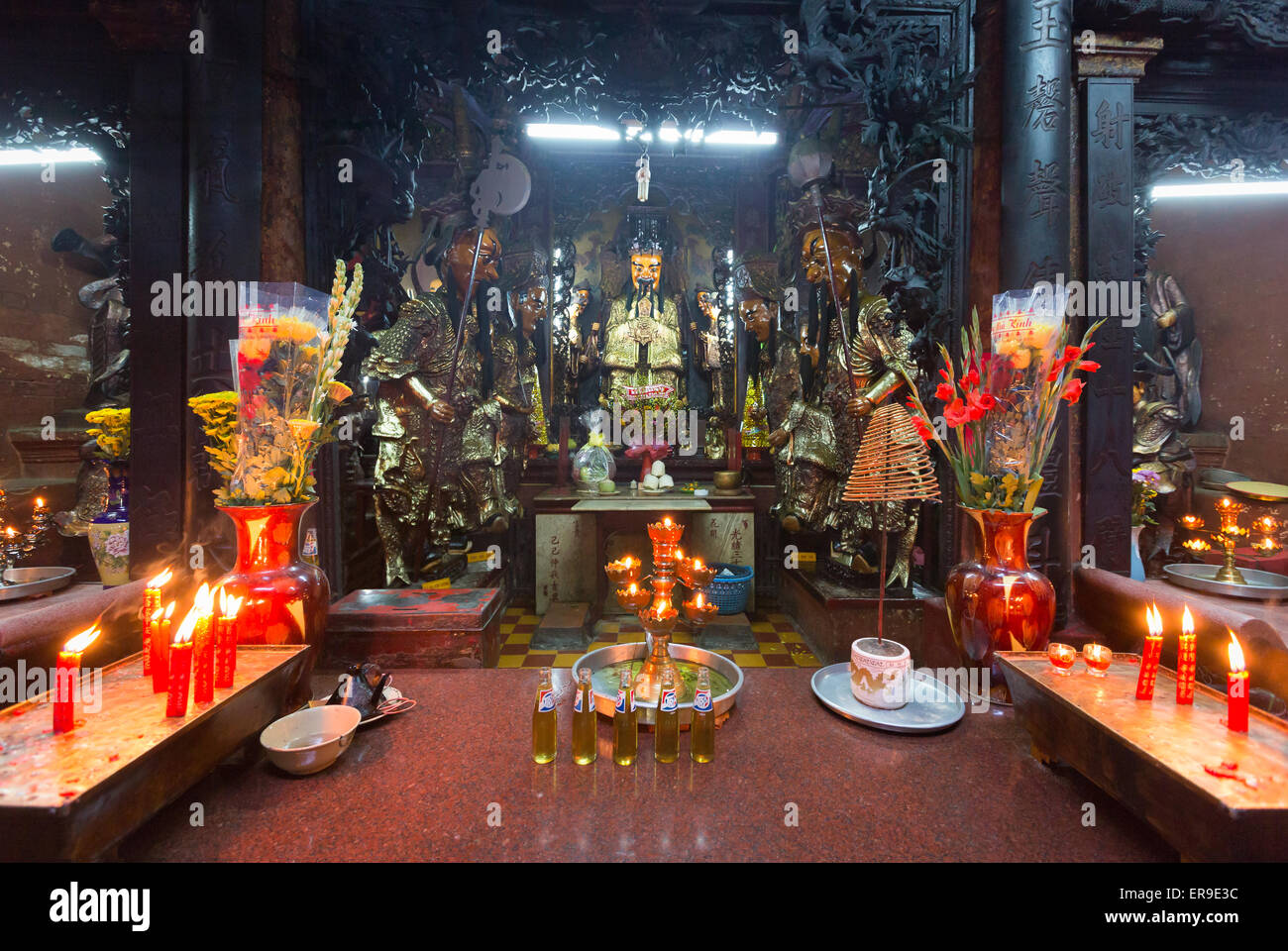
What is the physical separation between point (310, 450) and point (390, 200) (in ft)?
5.76

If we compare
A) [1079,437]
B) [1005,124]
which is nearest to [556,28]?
[1005,124]

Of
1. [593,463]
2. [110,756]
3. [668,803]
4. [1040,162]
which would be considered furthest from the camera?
[593,463]

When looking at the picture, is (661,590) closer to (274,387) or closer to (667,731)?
(667,731)

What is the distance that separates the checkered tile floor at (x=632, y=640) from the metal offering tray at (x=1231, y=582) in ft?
6.52

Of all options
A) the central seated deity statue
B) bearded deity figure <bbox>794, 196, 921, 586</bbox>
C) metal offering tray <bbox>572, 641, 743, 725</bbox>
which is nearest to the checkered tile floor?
bearded deity figure <bbox>794, 196, 921, 586</bbox>

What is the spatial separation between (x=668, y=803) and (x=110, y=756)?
1.11 m

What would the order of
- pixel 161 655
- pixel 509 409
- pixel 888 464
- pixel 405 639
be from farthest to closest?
pixel 509 409
pixel 405 639
pixel 888 464
pixel 161 655

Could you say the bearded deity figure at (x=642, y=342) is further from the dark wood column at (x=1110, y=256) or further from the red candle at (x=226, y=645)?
the red candle at (x=226, y=645)

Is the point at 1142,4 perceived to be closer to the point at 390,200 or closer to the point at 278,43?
the point at 390,200

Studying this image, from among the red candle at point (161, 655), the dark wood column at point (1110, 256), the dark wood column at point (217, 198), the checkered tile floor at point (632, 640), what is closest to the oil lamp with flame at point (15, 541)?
the dark wood column at point (217, 198)

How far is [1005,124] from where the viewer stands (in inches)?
101

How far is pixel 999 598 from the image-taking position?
1771 millimetres

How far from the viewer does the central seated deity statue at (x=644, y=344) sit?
600cm

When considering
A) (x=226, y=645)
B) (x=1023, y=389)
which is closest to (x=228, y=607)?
(x=226, y=645)
